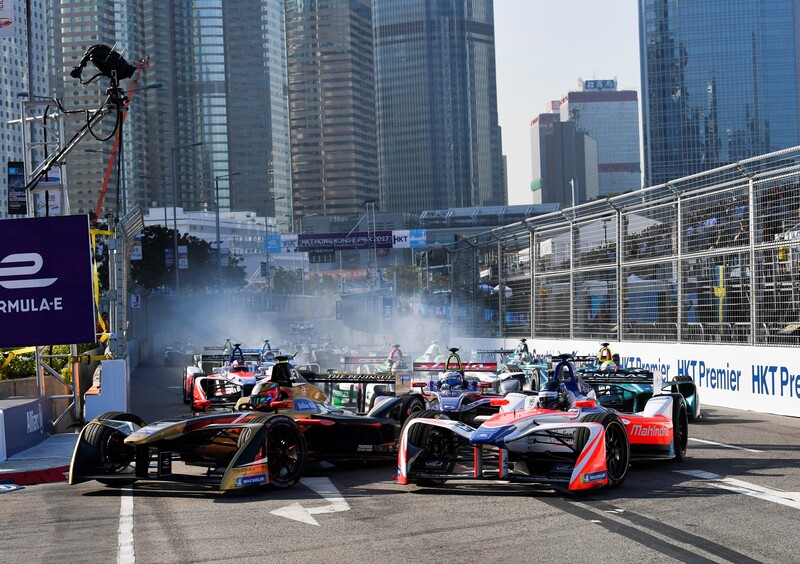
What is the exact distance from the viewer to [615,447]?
11.2 metres

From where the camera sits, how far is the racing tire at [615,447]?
36.0ft

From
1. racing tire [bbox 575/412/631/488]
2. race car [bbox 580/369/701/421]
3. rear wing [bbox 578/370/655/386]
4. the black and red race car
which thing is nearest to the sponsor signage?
rear wing [bbox 578/370/655/386]

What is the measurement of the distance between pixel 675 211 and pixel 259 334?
65568 mm

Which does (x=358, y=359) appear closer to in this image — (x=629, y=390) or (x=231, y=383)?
(x=231, y=383)

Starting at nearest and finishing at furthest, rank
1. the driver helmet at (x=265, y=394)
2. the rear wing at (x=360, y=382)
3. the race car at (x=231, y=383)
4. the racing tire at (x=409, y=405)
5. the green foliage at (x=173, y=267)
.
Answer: the driver helmet at (x=265, y=394), the racing tire at (x=409, y=405), the rear wing at (x=360, y=382), the race car at (x=231, y=383), the green foliage at (x=173, y=267)

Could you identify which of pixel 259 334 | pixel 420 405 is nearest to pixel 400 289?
pixel 259 334

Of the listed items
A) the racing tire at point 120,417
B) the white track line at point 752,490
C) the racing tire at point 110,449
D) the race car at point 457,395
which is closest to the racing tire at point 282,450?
the racing tire at point 110,449

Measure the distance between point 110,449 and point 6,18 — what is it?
12.3 m

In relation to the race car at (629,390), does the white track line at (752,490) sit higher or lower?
lower

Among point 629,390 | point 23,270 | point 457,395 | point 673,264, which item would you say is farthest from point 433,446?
point 673,264

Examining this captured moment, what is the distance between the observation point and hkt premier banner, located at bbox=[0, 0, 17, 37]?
21.1 meters

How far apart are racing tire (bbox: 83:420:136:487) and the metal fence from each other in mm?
12251

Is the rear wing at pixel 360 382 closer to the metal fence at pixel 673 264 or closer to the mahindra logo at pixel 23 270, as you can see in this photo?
the mahindra logo at pixel 23 270

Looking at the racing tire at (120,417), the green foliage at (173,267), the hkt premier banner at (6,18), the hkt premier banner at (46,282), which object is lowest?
the racing tire at (120,417)
